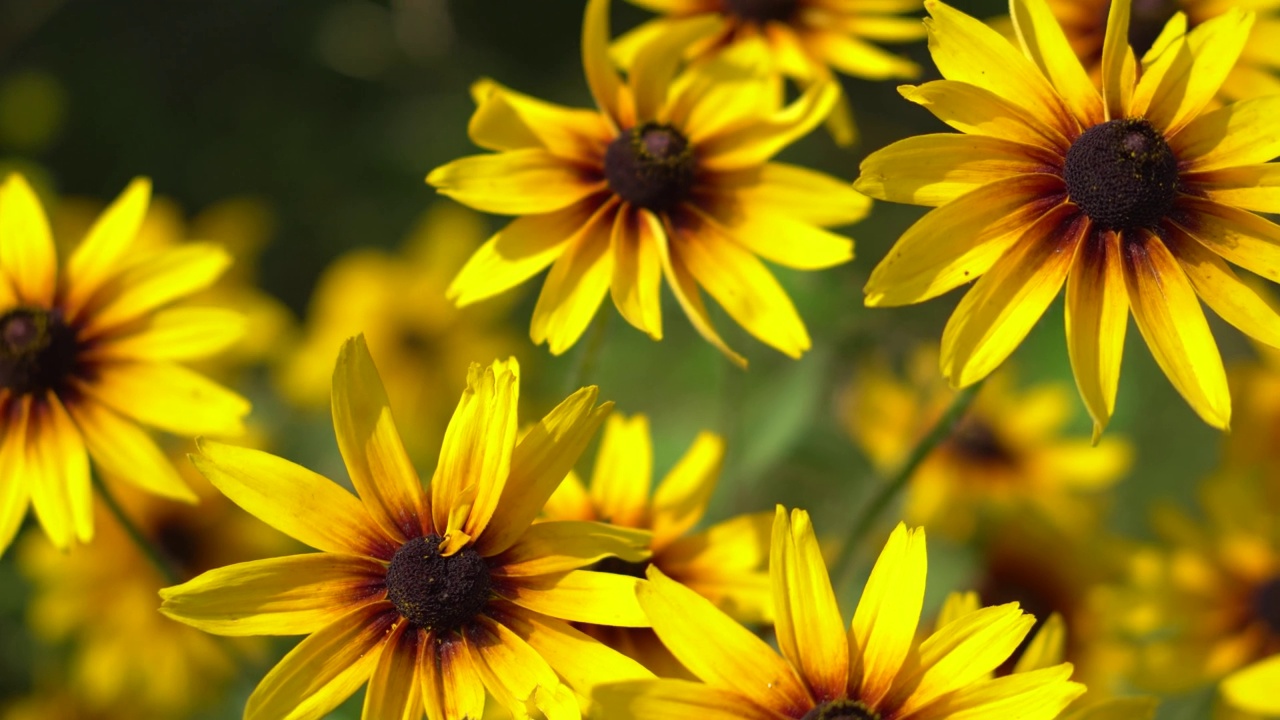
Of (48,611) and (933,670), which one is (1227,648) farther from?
(48,611)

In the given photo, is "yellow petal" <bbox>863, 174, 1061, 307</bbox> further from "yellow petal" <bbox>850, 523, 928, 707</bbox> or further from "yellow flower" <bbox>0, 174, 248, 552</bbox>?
"yellow flower" <bbox>0, 174, 248, 552</bbox>

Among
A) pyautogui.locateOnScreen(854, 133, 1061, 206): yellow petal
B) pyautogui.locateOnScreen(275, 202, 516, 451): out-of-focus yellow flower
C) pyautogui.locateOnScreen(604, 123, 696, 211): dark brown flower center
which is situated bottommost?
pyautogui.locateOnScreen(854, 133, 1061, 206): yellow petal

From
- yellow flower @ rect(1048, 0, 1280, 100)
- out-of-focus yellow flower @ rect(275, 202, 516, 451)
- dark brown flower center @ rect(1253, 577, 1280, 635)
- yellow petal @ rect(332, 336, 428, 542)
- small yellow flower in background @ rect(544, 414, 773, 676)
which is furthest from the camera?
out-of-focus yellow flower @ rect(275, 202, 516, 451)

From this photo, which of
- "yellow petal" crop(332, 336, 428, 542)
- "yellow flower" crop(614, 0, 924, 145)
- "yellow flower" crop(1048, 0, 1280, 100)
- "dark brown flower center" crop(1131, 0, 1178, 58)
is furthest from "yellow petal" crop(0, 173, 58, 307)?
"dark brown flower center" crop(1131, 0, 1178, 58)

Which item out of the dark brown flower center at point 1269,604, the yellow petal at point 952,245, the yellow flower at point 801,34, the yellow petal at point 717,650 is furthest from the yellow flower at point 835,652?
the dark brown flower center at point 1269,604

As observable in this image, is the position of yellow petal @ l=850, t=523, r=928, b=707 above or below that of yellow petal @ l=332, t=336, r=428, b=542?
below

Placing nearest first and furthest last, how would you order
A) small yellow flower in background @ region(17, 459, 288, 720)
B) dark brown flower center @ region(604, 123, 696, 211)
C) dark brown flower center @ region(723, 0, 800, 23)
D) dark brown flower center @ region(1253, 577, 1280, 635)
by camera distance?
dark brown flower center @ region(604, 123, 696, 211) < dark brown flower center @ region(723, 0, 800, 23) < dark brown flower center @ region(1253, 577, 1280, 635) < small yellow flower in background @ region(17, 459, 288, 720)

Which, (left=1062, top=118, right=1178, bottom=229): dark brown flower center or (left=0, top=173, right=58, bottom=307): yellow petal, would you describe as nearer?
(left=1062, top=118, right=1178, bottom=229): dark brown flower center
